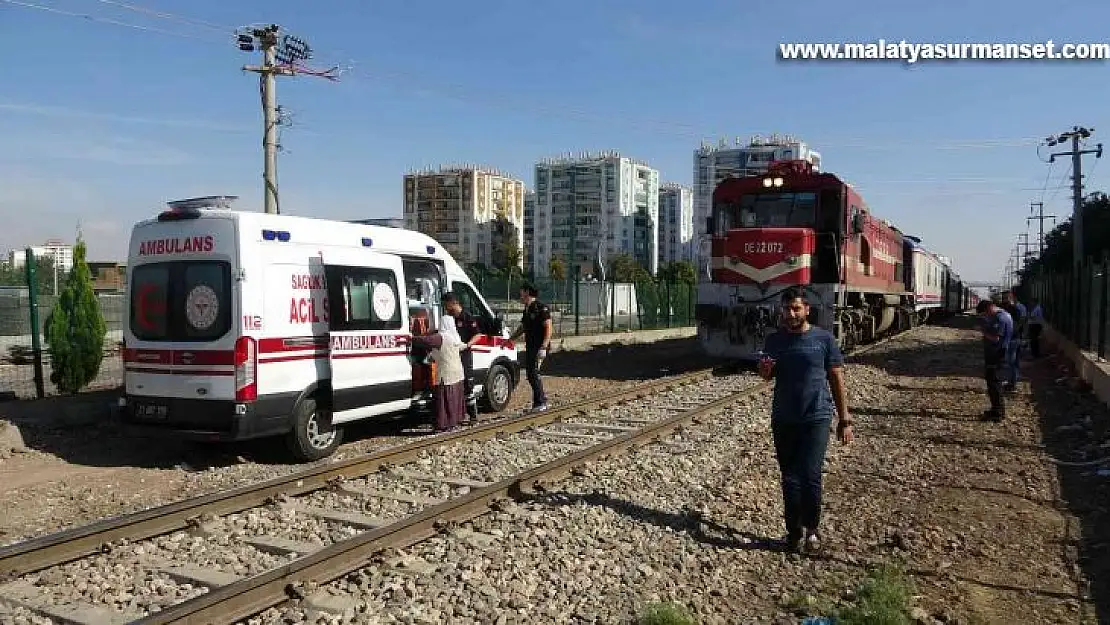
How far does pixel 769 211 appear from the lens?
16.7 m

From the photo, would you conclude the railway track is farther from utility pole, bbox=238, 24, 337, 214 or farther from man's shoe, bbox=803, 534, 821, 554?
utility pole, bbox=238, 24, 337, 214

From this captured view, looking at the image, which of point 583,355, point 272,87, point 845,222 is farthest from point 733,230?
point 272,87

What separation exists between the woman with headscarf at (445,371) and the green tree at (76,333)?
5.46 metres

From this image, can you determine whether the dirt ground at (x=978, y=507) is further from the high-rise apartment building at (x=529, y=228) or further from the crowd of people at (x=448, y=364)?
the high-rise apartment building at (x=529, y=228)

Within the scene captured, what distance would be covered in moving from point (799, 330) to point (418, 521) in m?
2.92

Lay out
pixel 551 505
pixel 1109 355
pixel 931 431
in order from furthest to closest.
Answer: pixel 1109 355, pixel 931 431, pixel 551 505

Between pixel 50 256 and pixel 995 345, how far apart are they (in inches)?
634

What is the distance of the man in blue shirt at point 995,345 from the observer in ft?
36.0

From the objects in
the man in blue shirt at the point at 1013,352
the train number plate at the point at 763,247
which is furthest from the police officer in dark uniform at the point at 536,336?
the man in blue shirt at the point at 1013,352

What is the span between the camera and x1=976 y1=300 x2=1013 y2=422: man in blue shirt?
10969 millimetres

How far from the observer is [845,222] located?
16.2 m

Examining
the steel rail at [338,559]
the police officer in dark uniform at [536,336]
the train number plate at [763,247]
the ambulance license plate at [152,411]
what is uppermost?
the train number plate at [763,247]

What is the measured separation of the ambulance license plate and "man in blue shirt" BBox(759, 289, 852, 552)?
5848 mm

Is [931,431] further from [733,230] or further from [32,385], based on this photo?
[32,385]
